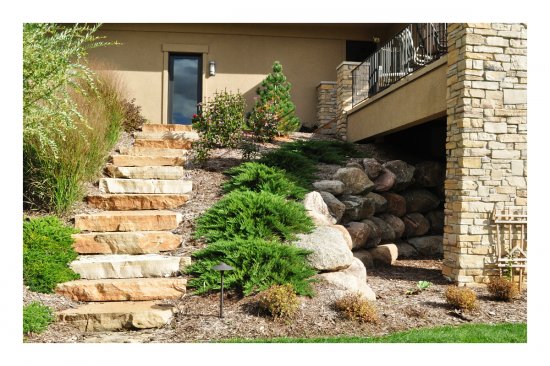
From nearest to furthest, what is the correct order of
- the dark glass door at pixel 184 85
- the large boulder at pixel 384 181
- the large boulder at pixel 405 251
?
the large boulder at pixel 405 251, the large boulder at pixel 384 181, the dark glass door at pixel 184 85

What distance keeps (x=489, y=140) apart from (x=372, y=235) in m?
2.49

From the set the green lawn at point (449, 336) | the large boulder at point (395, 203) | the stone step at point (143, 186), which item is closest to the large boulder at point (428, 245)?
the large boulder at point (395, 203)

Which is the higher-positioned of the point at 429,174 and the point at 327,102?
the point at 327,102

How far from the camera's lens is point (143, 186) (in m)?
7.62

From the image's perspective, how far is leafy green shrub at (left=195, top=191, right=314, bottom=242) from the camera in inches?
245

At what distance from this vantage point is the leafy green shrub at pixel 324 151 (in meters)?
9.14

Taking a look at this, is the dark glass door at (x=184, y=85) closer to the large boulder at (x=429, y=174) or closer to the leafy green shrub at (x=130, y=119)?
the leafy green shrub at (x=130, y=119)

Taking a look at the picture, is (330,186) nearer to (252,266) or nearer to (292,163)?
(292,163)

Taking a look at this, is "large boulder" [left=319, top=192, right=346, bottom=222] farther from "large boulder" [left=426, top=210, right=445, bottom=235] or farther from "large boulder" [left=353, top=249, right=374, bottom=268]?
"large boulder" [left=426, top=210, right=445, bottom=235]

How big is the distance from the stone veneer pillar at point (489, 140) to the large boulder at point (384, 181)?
95.9 inches

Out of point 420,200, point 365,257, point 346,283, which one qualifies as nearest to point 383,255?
point 365,257

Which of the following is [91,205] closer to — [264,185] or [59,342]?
[264,185]

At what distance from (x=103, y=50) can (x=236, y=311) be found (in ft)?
31.4
